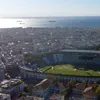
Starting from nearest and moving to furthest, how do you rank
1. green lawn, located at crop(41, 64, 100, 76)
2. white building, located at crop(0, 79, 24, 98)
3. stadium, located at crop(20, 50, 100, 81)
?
white building, located at crop(0, 79, 24, 98) < green lawn, located at crop(41, 64, 100, 76) < stadium, located at crop(20, 50, 100, 81)

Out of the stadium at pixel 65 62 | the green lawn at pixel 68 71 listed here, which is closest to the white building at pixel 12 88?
the stadium at pixel 65 62

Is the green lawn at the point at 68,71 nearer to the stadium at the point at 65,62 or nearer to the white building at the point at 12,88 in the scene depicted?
the stadium at the point at 65,62

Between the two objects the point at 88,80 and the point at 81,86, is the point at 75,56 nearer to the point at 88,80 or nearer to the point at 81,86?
the point at 88,80

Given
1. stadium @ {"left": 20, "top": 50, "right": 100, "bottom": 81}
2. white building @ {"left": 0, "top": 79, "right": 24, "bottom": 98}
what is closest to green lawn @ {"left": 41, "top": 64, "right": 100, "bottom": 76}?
stadium @ {"left": 20, "top": 50, "right": 100, "bottom": 81}

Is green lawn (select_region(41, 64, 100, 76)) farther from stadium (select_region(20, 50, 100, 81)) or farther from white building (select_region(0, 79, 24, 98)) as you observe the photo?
white building (select_region(0, 79, 24, 98))

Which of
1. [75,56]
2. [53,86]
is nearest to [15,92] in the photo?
[53,86]

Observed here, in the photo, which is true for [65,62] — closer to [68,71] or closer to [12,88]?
[68,71]

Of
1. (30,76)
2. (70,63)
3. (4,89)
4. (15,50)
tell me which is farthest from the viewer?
(15,50)

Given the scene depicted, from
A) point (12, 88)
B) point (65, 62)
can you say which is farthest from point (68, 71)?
point (12, 88)

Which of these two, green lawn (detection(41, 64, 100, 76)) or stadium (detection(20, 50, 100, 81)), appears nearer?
green lawn (detection(41, 64, 100, 76))

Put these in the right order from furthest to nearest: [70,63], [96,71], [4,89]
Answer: [70,63]
[96,71]
[4,89]

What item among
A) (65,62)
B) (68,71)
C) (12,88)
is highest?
(12,88)
